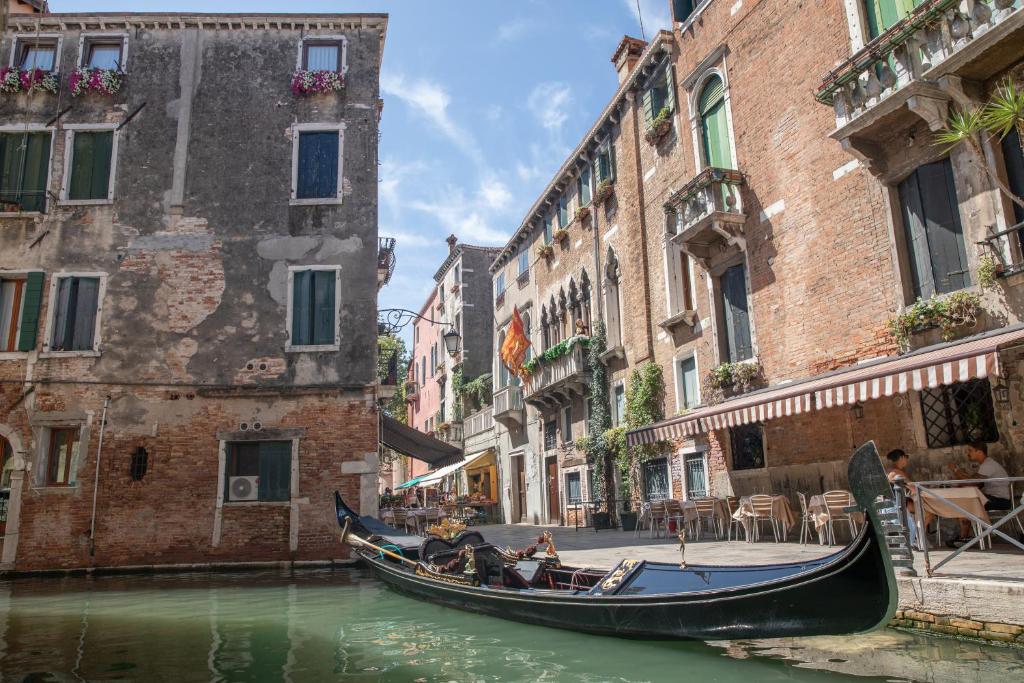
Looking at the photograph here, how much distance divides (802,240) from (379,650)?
29.1ft

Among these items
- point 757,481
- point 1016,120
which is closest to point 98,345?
point 757,481

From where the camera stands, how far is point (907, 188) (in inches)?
386

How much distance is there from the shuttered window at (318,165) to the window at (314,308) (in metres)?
1.59

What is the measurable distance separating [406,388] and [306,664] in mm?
31695

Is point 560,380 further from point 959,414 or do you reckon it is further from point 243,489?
point 959,414

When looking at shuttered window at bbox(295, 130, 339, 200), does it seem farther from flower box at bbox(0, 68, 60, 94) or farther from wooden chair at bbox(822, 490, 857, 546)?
wooden chair at bbox(822, 490, 857, 546)

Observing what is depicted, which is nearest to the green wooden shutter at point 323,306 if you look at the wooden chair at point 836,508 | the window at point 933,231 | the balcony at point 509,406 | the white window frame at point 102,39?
the white window frame at point 102,39

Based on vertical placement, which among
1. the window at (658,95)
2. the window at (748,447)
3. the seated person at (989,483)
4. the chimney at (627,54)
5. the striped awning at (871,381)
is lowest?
the seated person at (989,483)

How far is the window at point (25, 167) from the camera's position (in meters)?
13.8

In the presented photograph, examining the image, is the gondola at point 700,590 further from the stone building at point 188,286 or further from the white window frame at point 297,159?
the white window frame at point 297,159

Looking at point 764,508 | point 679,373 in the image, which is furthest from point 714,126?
point 764,508

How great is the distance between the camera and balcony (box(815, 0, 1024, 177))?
8.12 metres

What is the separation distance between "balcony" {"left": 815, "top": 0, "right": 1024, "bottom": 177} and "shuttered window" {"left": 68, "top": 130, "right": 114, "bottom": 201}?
12.8 metres

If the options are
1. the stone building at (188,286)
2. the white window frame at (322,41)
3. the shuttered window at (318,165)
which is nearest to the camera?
the stone building at (188,286)
